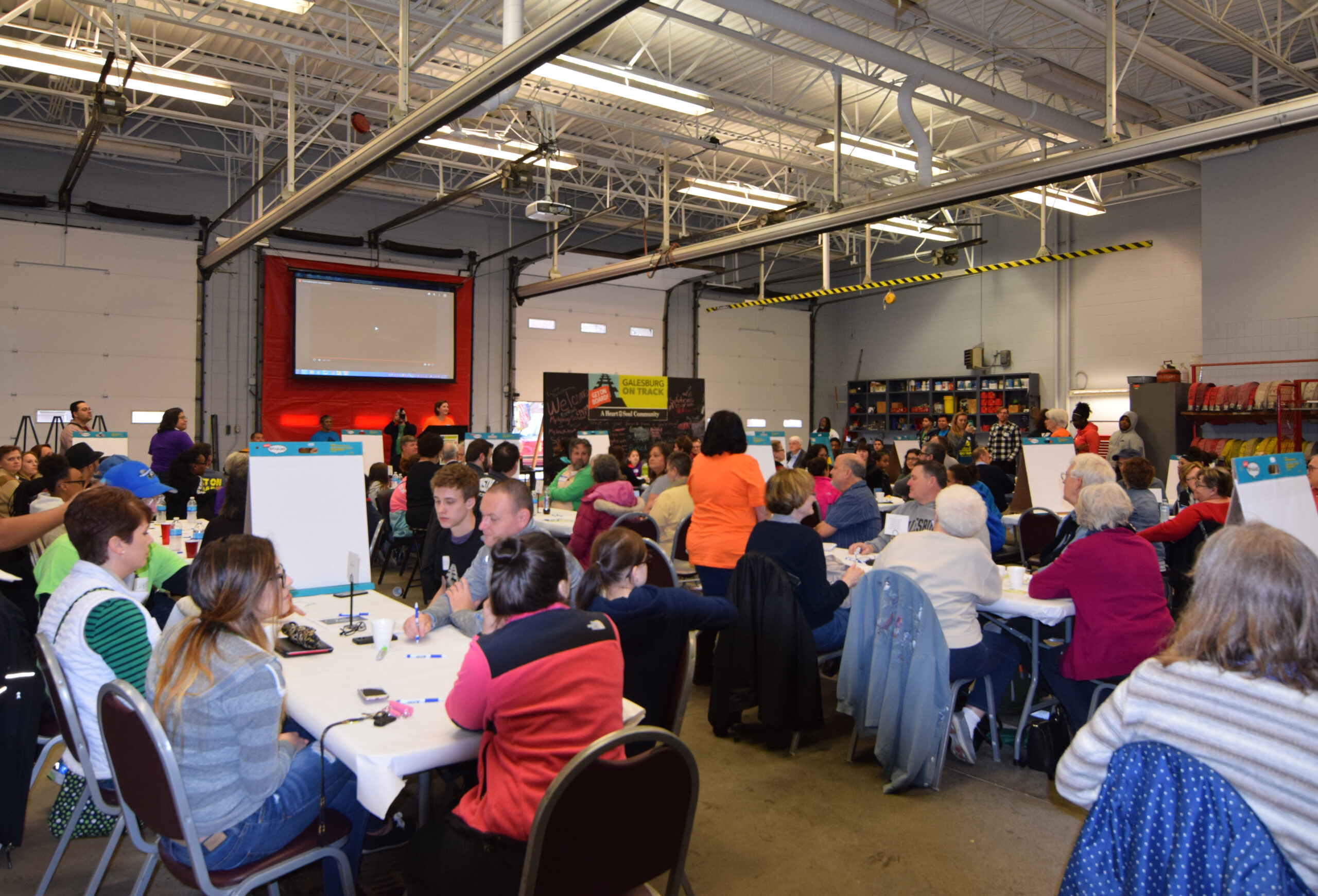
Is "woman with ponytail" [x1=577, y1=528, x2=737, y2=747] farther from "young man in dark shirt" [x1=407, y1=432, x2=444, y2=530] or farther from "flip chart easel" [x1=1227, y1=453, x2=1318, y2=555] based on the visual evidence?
"young man in dark shirt" [x1=407, y1=432, x2=444, y2=530]

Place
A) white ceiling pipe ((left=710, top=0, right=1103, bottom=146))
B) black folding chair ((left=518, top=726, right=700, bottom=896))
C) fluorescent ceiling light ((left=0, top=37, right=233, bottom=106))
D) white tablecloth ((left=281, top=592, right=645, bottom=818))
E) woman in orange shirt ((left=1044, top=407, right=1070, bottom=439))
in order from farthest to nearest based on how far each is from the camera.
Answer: woman in orange shirt ((left=1044, top=407, right=1070, bottom=439)), fluorescent ceiling light ((left=0, top=37, right=233, bottom=106)), white ceiling pipe ((left=710, top=0, right=1103, bottom=146)), white tablecloth ((left=281, top=592, right=645, bottom=818)), black folding chair ((left=518, top=726, right=700, bottom=896))

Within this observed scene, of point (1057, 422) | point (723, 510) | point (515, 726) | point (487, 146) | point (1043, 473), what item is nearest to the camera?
point (515, 726)

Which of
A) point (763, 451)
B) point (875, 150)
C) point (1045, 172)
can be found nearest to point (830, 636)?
point (763, 451)

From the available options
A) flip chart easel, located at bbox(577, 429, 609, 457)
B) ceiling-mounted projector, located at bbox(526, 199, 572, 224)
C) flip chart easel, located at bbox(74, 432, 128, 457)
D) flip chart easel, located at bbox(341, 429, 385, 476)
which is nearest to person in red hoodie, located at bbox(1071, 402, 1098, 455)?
flip chart easel, located at bbox(577, 429, 609, 457)

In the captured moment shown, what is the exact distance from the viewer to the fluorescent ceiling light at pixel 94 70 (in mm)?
6578

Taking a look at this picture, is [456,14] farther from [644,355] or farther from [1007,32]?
[644,355]

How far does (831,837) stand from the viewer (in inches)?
120

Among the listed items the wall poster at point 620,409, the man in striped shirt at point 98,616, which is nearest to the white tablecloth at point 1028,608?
the man in striped shirt at point 98,616

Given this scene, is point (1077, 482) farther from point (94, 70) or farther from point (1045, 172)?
point (94, 70)

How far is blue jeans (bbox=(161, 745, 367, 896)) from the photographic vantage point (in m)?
1.93

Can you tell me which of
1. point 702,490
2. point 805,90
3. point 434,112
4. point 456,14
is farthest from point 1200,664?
point 805,90

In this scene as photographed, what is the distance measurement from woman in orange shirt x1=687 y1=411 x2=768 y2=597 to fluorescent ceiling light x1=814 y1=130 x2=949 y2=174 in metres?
5.64

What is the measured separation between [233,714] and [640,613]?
111 centimetres

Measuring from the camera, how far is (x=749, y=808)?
3.28 meters
